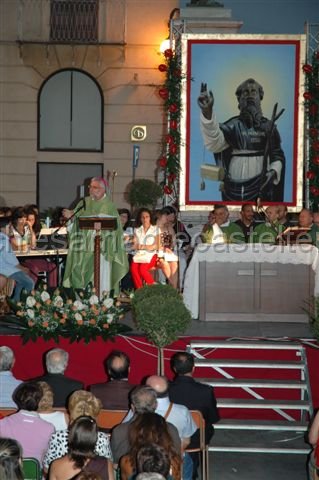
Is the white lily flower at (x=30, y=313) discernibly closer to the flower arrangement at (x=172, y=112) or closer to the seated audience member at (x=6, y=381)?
the seated audience member at (x=6, y=381)

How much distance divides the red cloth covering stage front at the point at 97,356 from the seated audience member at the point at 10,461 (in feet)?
17.6

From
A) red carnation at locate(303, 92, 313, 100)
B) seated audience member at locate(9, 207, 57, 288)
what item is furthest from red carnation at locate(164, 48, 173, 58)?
seated audience member at locate(9, 207, 57, 288)

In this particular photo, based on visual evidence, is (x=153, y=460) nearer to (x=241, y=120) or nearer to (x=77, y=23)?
(x=241, y=120)

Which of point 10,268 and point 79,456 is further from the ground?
point 10,268

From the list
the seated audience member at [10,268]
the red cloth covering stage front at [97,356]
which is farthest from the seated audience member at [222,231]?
the seated audience member at [10,268]

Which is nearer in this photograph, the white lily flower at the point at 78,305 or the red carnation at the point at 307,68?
the white lily flower at the point at 78,305

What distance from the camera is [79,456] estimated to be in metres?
5.95

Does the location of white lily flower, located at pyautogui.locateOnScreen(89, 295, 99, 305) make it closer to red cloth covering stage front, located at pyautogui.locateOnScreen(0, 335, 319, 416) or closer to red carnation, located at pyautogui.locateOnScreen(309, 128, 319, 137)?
red cloth covering stage front, located at pyautogui.locateOnScreen(0, 335, 319, 416)

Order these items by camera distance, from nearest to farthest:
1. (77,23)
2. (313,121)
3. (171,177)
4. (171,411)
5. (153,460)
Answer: (153,460) → (171,411) → (313,121) → (171,177) → (77,23)

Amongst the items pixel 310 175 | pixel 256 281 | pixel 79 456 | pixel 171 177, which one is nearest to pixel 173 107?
pixel 171 177

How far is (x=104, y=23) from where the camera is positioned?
21.3 metres

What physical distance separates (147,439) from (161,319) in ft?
12.6

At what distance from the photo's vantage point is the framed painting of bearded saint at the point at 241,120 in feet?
59.7

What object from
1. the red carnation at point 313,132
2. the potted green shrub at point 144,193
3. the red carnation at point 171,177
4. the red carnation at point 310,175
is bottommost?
the potted green shrub at point 144,193
